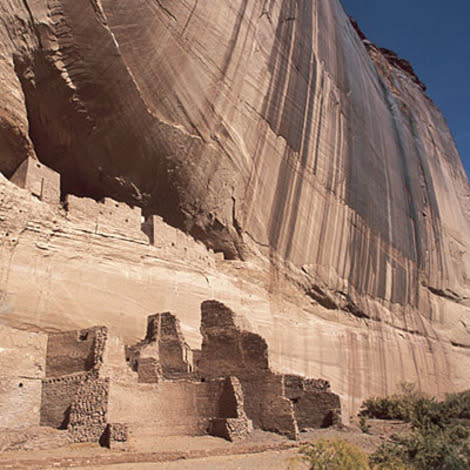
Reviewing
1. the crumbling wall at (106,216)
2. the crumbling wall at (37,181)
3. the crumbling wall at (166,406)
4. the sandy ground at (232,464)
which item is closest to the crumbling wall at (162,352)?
the crumbling wall at (166,406)

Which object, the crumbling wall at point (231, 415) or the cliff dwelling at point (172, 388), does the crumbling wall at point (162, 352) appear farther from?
the crumbling wall at point (231, 415)

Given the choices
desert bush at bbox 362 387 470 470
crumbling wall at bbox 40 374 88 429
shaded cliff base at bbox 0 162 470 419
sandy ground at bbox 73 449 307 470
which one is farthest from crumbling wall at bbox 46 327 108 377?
desert bush at bbox 362 387 470 470

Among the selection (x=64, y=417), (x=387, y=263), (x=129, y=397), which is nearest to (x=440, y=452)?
(x=129, y=397)

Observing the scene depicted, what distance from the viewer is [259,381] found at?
12.6 meters

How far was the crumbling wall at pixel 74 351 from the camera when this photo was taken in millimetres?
11500

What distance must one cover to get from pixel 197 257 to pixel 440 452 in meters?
8.57

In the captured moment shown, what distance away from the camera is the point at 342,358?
20.6m

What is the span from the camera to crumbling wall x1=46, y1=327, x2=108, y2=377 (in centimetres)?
1150

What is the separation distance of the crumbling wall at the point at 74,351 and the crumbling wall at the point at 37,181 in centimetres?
352

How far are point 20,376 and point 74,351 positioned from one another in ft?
3.45

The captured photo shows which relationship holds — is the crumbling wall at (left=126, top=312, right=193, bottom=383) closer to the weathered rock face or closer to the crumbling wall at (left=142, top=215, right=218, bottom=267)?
the weathered rock face

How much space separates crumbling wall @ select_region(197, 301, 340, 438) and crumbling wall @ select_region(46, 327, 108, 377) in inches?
100.0

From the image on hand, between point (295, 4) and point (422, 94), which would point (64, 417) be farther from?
point (422, 94)

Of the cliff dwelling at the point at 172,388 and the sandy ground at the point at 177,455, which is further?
the cliff dwelling at the point at 172,388
